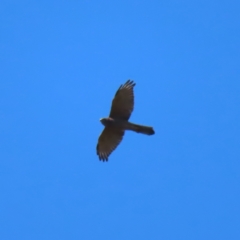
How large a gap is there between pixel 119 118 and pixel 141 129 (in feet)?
3.19

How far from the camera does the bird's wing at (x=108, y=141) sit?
725 inches

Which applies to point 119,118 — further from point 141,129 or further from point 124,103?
point 141,129

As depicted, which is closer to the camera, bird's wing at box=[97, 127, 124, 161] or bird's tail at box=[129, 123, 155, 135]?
bird's tail at box=[129, 123, 155, 135]

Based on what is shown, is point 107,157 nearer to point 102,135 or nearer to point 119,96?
point 102,135

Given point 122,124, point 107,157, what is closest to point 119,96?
point 122,124

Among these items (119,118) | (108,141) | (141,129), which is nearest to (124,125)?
(119,118)

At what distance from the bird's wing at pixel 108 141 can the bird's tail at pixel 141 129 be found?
62 cm

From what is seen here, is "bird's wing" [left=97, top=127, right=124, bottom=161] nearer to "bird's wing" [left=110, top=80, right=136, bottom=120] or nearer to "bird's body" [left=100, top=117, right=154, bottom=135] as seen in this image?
"bird's body" [left=100, top=117, right=154, bottom=135]

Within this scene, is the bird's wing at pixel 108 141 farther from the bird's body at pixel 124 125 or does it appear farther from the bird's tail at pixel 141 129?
the bird's tail at pixel 141 129

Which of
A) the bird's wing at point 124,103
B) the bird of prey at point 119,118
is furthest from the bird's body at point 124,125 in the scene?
the bird's wing at point 124,103

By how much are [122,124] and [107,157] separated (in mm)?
1389

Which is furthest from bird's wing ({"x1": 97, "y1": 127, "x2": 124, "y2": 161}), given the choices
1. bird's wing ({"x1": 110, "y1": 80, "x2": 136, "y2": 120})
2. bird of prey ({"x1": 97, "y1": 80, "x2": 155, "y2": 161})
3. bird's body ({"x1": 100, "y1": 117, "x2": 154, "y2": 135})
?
bird's wing ({"x1": 110, "y1": 80, "x2": 136, "y2": 120})

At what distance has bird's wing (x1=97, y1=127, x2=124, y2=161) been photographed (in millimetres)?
18406

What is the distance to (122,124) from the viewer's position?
59.5 ft
